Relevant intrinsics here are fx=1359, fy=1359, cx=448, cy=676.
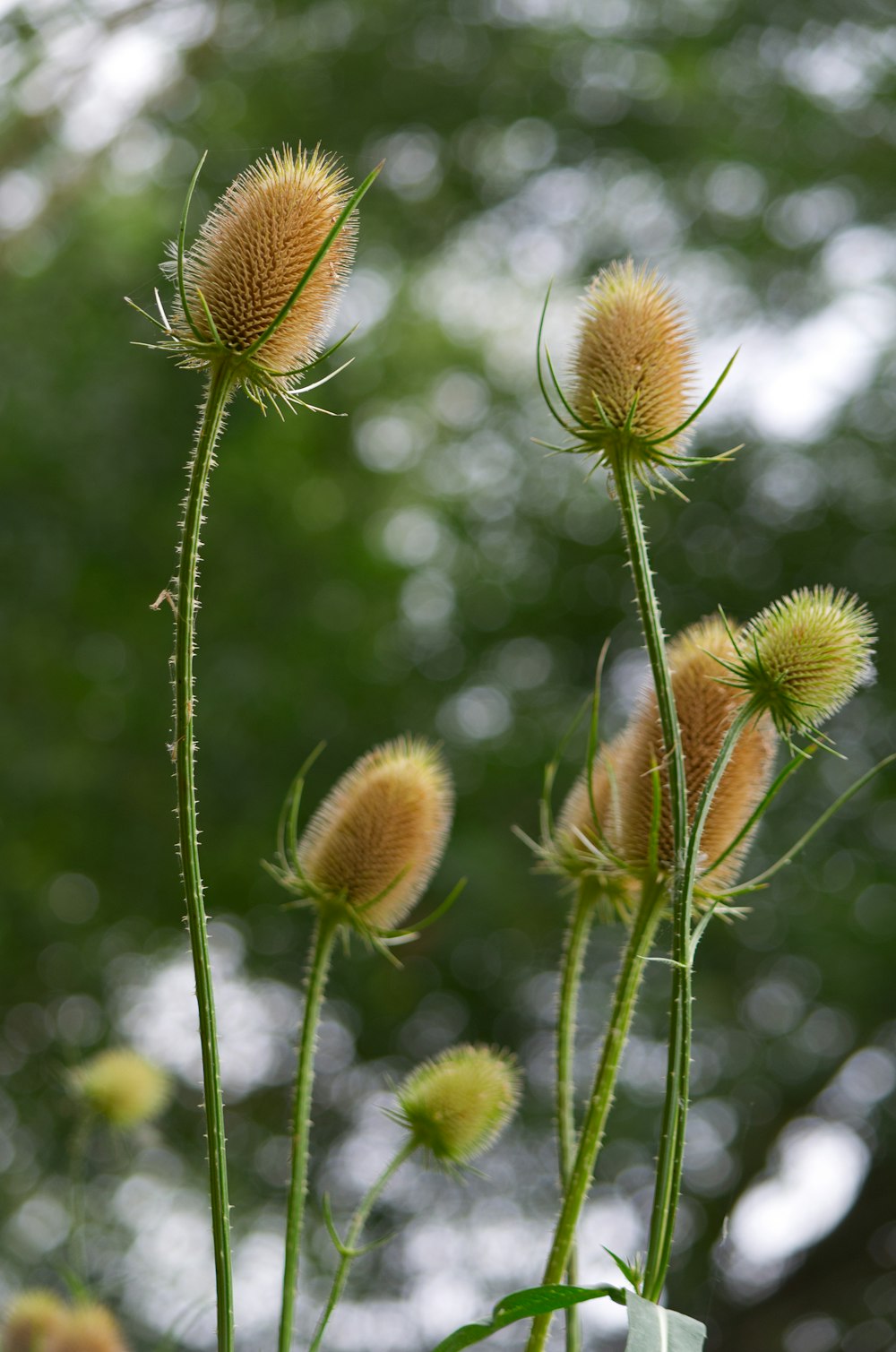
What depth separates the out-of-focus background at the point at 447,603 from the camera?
12.4 ft

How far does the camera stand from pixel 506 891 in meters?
3.83

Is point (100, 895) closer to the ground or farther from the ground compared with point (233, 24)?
closer to the ground

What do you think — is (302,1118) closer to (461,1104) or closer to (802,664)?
(461,1104)

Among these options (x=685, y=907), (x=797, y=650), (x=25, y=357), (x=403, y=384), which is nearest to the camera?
(x=685, y=907)

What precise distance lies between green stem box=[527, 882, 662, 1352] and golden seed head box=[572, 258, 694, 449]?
25cm

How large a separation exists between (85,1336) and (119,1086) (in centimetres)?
33

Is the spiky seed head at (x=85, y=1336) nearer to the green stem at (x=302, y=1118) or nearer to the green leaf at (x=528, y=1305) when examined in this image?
the green stem at (x=302, y=1118)

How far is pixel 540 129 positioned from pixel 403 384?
1.08 meters

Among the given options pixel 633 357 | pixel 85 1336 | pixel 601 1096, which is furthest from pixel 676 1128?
pixel 85 1336

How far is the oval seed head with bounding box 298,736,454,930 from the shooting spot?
2.73 feet

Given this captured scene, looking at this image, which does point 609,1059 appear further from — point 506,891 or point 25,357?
point 25,357

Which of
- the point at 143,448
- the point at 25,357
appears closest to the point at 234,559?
the point at 143,448

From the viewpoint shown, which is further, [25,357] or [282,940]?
[25,357]

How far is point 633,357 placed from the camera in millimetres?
721
